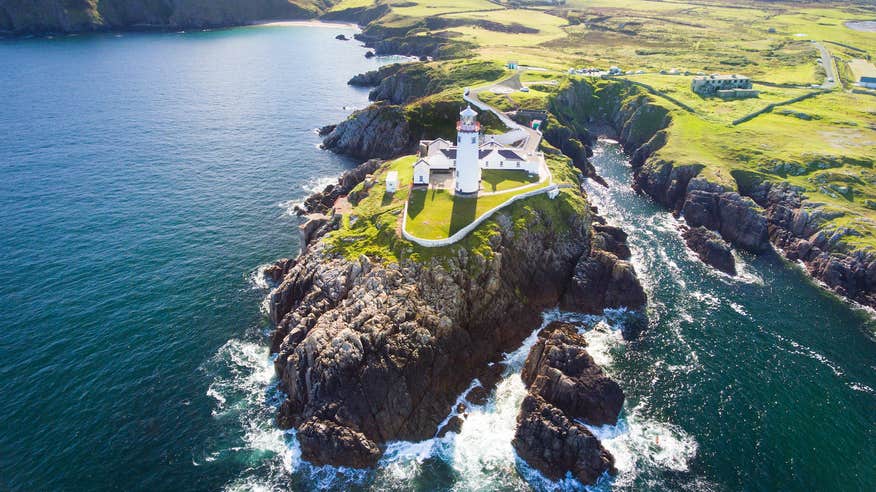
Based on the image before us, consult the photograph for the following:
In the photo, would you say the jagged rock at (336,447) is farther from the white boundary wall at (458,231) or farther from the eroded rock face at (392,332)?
the white boundary wall at (458,231)

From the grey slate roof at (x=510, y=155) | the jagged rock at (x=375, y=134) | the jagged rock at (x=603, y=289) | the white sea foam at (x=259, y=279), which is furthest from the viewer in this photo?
the jagged rock at (x=375, y=134)

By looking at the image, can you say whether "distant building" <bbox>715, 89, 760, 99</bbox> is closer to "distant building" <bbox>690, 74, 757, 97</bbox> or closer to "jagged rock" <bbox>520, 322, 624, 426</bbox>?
"distant building" <bbox>690, 74, 757, 97</bbox>

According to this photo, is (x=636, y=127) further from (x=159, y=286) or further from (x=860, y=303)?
(x=159, y=286)

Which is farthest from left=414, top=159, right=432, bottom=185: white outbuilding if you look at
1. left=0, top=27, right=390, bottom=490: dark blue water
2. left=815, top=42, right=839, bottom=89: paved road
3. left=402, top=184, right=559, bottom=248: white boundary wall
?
left=815, top=42, right=839, bottom=89: paved road

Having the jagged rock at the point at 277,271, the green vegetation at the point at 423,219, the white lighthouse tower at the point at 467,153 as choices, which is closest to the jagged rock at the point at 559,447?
the green vegetation at the point at 423,219

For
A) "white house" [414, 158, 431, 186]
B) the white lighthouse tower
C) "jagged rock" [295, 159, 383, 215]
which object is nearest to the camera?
the white lighthouse tower

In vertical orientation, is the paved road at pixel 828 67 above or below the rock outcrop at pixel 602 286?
above

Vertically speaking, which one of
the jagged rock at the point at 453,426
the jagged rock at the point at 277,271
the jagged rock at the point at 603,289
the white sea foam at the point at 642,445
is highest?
the jagged rock at the point at 603,289
